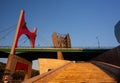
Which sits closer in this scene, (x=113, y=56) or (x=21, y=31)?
(x=113, y=56)

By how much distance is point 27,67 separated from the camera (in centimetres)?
5416

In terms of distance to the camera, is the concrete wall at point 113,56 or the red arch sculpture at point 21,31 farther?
the red arch sculpture at point 21,31

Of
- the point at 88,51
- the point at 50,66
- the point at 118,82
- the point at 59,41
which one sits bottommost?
the point at 118,82

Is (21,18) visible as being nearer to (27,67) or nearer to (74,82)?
(27,67)

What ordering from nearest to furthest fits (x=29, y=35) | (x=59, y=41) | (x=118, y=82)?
(x=118, y=82)
(x=29, y=35)
(x=59, y=41)

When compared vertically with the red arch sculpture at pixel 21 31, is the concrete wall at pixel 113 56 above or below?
below

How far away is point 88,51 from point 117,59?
19274mm

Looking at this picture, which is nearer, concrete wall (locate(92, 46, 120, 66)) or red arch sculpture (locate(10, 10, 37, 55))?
concrete wall (locate(92, 46, 120, 66))

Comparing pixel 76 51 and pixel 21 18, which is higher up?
pixel 21 18

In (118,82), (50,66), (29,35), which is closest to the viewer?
(118,82)

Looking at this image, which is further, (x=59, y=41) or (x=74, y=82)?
(x=59, y=41)

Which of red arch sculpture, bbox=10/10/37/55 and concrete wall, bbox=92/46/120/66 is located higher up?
red arch sculpture, bbox=10/10/37/55

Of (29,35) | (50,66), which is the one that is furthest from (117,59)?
(29,35)

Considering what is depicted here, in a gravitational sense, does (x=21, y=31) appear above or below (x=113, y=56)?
above
